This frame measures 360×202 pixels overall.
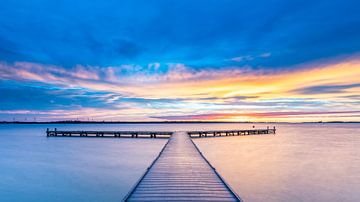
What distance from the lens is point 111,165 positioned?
62.3ft

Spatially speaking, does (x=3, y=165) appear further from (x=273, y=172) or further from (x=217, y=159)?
(x=273, y=172)

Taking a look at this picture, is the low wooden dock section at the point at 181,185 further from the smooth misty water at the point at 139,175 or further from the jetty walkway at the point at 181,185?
the smooth misty water at the point at 139,175

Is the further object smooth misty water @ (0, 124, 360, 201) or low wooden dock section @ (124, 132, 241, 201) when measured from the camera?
smooth misty water @ (0, 124, 360, 201)

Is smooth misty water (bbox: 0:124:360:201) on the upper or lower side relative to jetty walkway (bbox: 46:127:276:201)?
lower

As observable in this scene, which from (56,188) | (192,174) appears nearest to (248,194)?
(192,174)

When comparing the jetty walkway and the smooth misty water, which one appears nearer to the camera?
the jetty walkway

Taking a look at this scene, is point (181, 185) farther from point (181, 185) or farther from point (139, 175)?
point (139, 175)

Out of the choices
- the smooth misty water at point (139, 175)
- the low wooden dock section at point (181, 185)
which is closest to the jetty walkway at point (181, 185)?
the low wooden dock section at point (181, 185)

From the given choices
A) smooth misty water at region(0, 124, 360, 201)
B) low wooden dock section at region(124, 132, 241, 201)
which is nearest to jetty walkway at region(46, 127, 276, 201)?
low wooden dock section at region(124, 132, 241, 201)

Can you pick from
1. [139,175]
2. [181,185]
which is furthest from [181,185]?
[139,175]

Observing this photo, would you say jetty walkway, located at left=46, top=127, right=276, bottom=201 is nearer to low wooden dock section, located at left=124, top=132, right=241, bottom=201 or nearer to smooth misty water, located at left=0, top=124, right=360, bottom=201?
low wooden dock section, located at left=124, top=132, right=241, bottom=201

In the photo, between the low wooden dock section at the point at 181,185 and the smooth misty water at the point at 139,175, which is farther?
the smooth misty water at the point at 139,175

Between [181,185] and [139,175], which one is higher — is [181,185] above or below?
above

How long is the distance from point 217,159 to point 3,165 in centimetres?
1463
